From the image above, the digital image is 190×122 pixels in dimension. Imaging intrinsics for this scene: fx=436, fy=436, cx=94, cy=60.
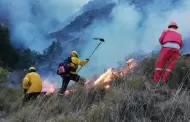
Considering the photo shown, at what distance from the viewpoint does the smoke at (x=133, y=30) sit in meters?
24.6

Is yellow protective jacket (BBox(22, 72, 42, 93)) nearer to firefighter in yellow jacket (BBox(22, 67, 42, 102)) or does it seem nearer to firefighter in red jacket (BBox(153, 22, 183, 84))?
firefighter in yellow jacket (BBox(22, 67, 42, 102))

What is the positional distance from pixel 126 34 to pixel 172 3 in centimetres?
396

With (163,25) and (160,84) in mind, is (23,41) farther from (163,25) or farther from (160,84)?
(160,84)

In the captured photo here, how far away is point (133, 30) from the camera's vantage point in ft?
92.8

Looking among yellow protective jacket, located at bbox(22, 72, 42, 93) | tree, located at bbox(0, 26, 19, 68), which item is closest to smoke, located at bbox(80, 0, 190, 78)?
tree, located at bbox(0, 26, 19, 68)

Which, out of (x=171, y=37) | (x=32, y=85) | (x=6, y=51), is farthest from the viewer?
(x=6, y=51)

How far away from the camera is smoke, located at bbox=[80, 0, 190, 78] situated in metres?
24.6

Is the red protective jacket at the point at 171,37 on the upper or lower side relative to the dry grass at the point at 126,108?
upper

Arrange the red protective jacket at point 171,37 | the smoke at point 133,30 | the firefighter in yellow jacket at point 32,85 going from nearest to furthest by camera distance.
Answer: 1. the red protective jacket at point 171,37
2. the firefighter in yellow jacket at point 32,85
3. the smoke at point 133,30

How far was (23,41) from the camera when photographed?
35.0 m

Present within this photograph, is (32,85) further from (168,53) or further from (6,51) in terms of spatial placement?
(6,51)

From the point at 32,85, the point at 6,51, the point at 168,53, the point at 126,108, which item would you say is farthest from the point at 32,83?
the point at 6,51

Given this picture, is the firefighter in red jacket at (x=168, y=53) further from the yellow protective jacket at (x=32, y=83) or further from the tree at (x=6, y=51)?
the tree at (x=6, y=51)

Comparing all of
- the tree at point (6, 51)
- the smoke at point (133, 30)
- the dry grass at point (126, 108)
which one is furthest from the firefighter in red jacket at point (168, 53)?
the tree at point (6, 51)
